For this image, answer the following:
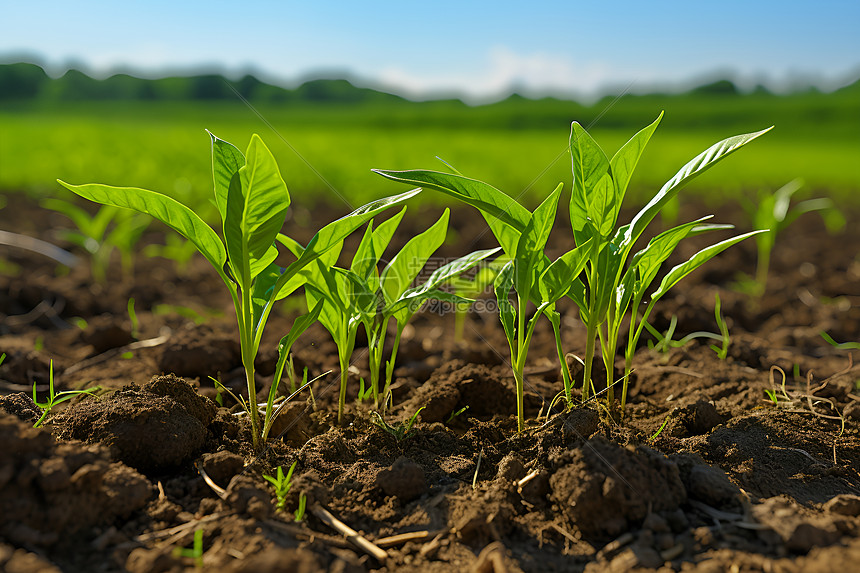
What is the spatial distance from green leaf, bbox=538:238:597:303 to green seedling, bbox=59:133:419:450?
425 millimetres

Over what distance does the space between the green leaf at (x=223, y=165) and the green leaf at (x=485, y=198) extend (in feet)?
1.12

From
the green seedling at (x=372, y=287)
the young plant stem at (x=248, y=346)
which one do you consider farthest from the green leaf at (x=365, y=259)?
the young plant stem at (x=248, y=346)

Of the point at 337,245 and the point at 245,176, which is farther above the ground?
the point at 245,176

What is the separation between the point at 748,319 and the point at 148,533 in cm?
290

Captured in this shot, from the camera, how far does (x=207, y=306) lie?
332 centimetres

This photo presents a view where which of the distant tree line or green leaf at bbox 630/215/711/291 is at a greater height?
the distant tree line

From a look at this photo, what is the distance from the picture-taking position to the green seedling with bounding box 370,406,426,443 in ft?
5.06

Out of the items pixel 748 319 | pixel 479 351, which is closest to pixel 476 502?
pixel 479 351

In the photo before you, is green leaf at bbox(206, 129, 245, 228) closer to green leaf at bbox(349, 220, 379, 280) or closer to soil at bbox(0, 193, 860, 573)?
green leaf at bbox(349, 220, 379, 280)

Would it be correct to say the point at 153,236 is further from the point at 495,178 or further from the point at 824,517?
the point at 824,517

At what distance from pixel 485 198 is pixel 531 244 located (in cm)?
17

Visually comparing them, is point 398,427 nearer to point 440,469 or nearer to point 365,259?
point 440,469

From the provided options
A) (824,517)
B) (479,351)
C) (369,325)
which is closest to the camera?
(824,517)

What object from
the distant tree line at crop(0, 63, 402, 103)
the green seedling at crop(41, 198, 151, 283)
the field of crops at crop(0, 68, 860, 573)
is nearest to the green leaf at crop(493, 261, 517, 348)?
the field of crops at crop(0, 68, 860, 573)
